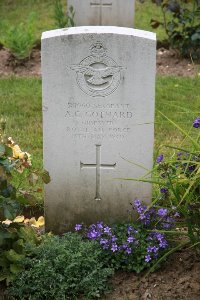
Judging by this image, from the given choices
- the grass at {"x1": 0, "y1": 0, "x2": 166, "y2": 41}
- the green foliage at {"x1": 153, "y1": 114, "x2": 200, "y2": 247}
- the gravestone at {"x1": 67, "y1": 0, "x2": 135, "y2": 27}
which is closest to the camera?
the green foliage at {"x1": 153, "y1": 114, "x2": 200, "y2": 247}

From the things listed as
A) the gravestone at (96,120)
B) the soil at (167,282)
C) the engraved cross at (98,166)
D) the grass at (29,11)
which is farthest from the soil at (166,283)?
the grass at (29,11)

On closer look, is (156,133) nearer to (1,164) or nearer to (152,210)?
(152,210)

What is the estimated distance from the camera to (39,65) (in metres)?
8.74

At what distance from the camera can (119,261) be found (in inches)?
164

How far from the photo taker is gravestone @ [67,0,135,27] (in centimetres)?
855

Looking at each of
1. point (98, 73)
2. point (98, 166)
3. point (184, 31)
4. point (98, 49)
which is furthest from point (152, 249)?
point (184, 31)

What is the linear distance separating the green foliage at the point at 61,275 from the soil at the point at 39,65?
4.60m

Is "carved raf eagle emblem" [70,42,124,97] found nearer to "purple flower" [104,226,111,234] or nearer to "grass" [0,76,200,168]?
"purple flower" [104,226,111,234]

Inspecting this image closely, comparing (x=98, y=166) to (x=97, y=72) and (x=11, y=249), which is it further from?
(x=11, y=249)

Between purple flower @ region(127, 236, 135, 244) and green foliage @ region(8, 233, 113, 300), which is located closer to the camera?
green foliage @ region(8, 233, 113, 300)

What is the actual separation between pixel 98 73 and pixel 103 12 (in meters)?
4.49

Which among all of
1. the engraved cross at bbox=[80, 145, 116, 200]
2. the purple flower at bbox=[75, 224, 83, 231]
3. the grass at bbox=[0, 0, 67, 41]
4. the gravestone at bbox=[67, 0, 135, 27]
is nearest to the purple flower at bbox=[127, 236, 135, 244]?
the purple flower at bbox=[75, 224, 83, 231]

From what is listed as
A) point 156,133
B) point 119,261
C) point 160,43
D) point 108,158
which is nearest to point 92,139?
point 108,158

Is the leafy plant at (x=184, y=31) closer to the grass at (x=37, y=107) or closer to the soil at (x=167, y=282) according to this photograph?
the grass at (x=37, y=107)
